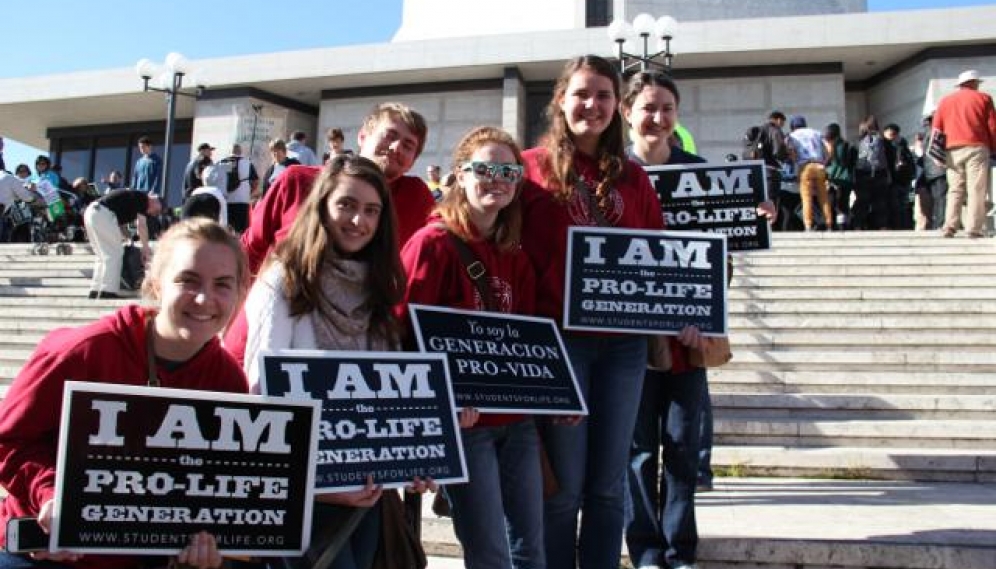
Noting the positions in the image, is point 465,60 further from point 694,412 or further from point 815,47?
point 694,412

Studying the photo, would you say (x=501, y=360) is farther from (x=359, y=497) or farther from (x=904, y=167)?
(x=904, y=167)

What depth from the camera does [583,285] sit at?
3213 mm

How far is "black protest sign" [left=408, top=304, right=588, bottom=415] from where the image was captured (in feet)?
9.09

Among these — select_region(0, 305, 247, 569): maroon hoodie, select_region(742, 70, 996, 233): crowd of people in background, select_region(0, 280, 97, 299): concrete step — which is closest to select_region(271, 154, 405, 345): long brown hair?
select_region(0, 305, 247, 569): maroon hoodie

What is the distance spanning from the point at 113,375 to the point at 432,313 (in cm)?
101

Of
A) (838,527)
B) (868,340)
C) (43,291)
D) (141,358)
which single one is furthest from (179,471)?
(43,291)

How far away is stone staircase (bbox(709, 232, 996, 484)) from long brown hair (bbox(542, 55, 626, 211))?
2.73 meters

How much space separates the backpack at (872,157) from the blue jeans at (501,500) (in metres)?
12.5

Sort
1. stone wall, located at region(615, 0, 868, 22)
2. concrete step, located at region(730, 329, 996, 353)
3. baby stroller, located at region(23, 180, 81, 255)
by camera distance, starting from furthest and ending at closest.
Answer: stone wall, located at region(615, 0, 868, 22) < baby stroller, located at region(23, 180, 81, 255) < concrete step, located at region(730, 329, 996, 353)

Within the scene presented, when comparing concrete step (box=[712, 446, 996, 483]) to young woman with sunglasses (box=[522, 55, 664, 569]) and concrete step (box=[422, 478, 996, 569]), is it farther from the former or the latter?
young woman with sunglasses (box=[522, 55, 664, 569])

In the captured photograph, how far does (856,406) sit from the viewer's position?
20.1 feet

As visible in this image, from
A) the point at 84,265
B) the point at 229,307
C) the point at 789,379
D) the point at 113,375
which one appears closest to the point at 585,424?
the point at 229,307

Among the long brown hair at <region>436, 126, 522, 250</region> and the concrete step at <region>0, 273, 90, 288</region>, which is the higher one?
the concrete step at <region>0, 273, 90, 288</region>

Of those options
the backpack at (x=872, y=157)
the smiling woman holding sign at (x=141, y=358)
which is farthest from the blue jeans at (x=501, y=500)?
the backpack at (x=872, y=157)
